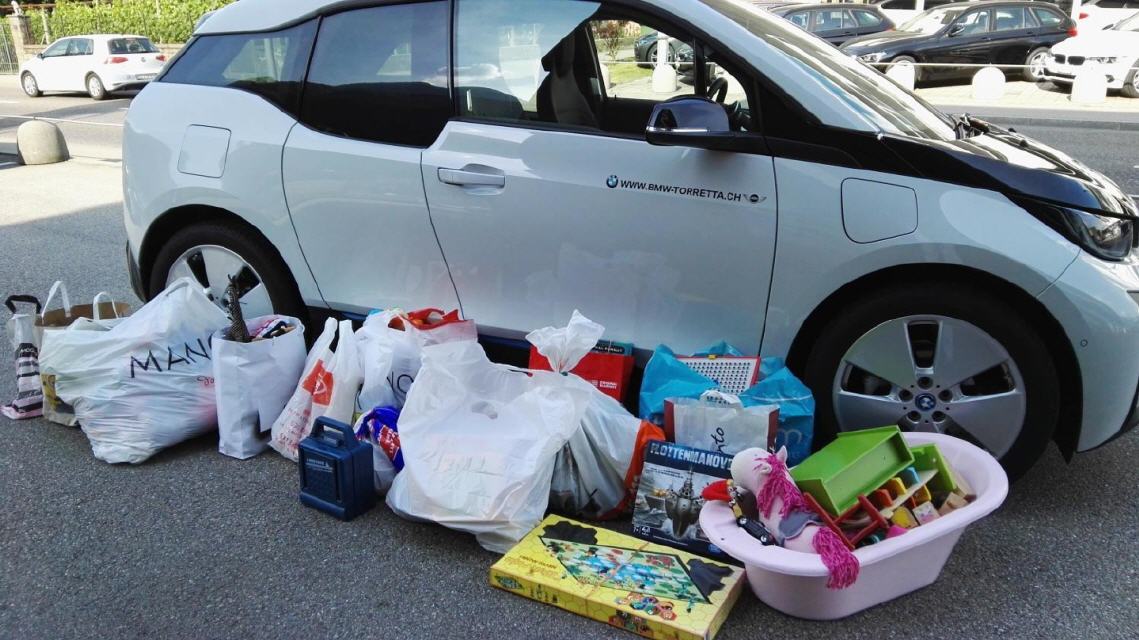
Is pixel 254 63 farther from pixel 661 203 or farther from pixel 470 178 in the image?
pixel 661 203

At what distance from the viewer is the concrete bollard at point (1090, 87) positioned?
15.7 meters

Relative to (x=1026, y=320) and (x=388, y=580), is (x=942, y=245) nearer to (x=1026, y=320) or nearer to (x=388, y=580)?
(x=1026, y=320)

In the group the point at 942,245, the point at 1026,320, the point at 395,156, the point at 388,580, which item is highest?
the point at 395,156

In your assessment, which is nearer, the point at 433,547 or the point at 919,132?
the point at 433,547

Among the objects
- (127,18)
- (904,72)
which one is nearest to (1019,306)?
(904,72)

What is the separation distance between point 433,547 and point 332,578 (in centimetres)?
33

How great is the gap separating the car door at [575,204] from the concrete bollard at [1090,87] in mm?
14514

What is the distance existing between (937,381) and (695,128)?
3.76ft

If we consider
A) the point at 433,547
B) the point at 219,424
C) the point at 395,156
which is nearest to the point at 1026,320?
the point at 433,547

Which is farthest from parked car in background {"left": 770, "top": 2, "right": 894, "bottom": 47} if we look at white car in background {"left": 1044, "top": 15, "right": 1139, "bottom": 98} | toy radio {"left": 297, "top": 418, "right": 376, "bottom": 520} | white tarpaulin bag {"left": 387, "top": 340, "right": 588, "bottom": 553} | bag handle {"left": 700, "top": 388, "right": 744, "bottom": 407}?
toy radio {"left": 297, "top": 418, "right": 376, "bottom": 520}

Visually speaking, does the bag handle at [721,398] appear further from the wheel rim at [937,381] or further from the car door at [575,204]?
the wheel rim at [937,381]

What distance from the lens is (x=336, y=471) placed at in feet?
10.7

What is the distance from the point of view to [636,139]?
3.43m

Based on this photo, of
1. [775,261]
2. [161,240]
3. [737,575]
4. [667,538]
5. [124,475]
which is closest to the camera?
[737,575]
